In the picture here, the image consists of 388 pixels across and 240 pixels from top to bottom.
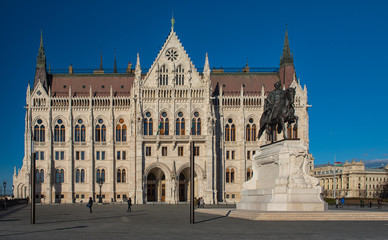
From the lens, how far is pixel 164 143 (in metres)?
88.8

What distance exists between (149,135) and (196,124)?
7.79 m

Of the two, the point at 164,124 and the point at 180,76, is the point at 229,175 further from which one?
the point at 180,76

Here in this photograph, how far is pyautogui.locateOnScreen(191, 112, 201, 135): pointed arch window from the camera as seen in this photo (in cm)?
9000

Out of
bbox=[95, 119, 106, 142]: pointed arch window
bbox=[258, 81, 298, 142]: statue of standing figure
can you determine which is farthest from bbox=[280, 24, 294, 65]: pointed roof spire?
bbox=[258, 81, 298, 142]: statue of standing figure

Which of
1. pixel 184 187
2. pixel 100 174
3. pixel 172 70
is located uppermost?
pixel 172 70

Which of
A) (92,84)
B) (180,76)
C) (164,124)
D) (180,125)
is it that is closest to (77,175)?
(92,84)

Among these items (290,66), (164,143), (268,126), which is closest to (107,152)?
(164,143)

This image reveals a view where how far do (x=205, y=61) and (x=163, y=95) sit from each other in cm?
881

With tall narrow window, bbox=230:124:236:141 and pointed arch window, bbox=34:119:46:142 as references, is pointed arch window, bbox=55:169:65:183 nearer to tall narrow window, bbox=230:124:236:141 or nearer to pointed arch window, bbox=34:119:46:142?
pointed arch window, bbox=34:119:46:142

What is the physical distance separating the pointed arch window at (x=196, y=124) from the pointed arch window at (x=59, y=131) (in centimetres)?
2102

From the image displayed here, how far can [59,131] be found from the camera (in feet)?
301

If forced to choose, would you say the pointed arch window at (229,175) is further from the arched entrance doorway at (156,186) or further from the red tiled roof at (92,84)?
the red tiled roof at (92,84)

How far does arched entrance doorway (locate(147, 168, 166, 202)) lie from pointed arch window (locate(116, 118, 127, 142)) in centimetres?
722

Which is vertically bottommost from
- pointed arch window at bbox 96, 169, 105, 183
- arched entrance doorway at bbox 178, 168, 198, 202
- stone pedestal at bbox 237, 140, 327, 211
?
arched entrance doorway at bbox 178, 168, 198, 202
